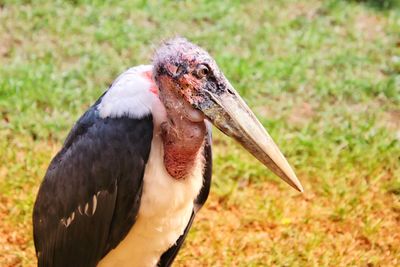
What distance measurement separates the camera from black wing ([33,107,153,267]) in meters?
2.59

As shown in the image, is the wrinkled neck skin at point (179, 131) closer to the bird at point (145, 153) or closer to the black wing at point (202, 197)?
the bird at point (145, 153)

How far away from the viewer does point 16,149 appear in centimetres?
452

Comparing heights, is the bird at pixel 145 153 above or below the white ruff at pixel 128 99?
below

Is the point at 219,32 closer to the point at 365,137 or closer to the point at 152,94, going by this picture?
the point at 365,137

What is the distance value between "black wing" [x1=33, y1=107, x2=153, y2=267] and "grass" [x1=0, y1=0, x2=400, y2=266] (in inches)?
37.7

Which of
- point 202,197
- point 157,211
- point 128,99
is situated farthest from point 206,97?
point 202,197

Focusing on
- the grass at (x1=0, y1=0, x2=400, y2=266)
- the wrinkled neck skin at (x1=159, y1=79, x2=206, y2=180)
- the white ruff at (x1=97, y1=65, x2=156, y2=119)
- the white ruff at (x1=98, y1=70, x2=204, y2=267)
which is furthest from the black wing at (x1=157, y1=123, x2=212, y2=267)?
the grass at (x1=0, y1=0, x2=400, y2=266)

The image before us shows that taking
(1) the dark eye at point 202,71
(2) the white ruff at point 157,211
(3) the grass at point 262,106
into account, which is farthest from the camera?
(3) the grass at point 262,106

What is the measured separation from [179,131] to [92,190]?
41 cm

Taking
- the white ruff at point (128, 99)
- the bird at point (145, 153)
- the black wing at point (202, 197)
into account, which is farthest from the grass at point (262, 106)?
the white ruff at point (128, 99)

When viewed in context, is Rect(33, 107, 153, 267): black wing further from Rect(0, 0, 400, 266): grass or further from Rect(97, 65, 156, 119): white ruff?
Rect(0, 0, 400, 266): grass

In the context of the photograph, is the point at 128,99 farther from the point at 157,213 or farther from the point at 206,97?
the point at 157,213

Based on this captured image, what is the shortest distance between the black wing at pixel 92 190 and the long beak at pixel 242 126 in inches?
10.0

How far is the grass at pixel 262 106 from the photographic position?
4043 millimetres
